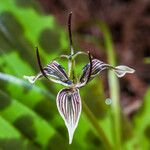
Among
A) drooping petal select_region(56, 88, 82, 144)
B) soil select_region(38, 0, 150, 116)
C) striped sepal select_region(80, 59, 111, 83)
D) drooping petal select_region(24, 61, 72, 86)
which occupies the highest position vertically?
soil select_region(38, 0, 150, 116)

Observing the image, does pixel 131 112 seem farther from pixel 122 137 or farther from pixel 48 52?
pixel 48 52

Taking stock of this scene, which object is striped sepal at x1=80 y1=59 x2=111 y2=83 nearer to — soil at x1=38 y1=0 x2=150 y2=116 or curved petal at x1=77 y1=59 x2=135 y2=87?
curved petal at x1=77 y1=59 x2=135 y2=87

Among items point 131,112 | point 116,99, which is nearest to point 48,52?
point 116,99

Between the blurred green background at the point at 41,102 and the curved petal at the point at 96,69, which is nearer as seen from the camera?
the curved petal at the point at 96,69

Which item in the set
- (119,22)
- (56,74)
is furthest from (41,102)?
(119,22)

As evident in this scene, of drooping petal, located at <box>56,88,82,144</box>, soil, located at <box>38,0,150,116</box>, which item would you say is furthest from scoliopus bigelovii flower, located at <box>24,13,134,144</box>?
soil, located at <box>38,0,150,116</box>

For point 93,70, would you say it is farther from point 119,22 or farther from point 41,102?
point 119,22

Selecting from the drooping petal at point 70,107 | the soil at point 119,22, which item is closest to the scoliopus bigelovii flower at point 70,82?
the drooping petal at point 70,107

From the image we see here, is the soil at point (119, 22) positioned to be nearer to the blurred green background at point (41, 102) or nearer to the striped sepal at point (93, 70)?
the blurred green background at point (41, 102)
